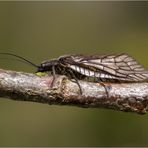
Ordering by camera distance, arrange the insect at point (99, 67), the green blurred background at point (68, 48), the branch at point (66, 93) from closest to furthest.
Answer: the branch at point (66, 93) < the insect at point (99, 67) < the green blurred background at point (68, 48)

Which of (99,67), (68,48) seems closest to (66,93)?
(99,67)

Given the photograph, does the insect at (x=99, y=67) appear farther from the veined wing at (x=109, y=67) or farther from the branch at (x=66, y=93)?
the branch at (x=66, y=93)

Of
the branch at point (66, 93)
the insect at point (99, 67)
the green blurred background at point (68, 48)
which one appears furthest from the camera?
the green blurred background at point (68, 48)

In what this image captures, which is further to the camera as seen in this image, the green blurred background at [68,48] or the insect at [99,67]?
the green blurred background at [68,48]

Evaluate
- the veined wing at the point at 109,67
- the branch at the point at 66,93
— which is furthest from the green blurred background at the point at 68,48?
the branch at the point at 66,93

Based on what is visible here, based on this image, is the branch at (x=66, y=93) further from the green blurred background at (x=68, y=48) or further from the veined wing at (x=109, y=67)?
the green blurred background at (x=68, y=48)

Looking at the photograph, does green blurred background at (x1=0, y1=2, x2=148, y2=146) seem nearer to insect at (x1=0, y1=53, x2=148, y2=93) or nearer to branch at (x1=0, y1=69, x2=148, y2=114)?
insect at (x1=0, y1=53, x2=148, y2=93)

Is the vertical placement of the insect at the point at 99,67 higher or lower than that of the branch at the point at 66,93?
higher

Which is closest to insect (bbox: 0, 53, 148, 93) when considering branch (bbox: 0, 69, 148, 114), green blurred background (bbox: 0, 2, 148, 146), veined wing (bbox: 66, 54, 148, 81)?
veined wing (bbox: 66, 54, 148, 81)
